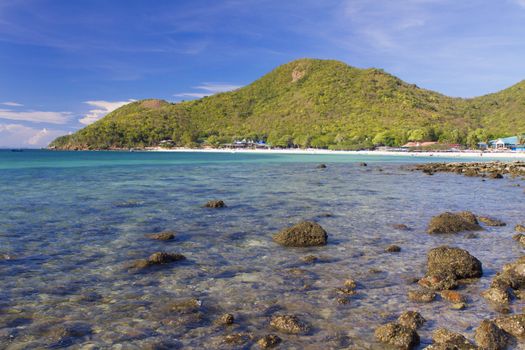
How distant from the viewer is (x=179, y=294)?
10016 mm

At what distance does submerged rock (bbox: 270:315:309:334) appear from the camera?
8031 millimetres

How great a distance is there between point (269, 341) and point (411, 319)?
3053 millimetres

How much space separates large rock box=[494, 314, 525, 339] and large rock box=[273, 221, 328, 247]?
7.28 metres

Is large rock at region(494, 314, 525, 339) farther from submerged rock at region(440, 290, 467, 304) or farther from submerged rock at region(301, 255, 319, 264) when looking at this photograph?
submerged rock at region(301, 255, 319, 264)

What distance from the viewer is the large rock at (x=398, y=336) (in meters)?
7.36

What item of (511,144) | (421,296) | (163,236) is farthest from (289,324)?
(511,144)

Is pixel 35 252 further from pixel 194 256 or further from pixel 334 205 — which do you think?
pixel 334 205

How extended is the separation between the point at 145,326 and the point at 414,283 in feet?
22.8

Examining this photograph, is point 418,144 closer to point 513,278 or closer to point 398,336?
point 513,278


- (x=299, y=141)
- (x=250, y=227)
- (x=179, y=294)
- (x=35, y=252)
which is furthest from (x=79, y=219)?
(x=299, y=141)

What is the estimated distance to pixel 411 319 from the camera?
27.2 feet

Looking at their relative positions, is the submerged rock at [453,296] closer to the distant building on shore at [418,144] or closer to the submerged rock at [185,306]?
the submerged rock at [185,306]

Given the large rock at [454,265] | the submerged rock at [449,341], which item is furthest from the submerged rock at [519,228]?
the submerged rock at [449,341]

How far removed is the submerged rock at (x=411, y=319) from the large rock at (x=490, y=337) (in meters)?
1.03
